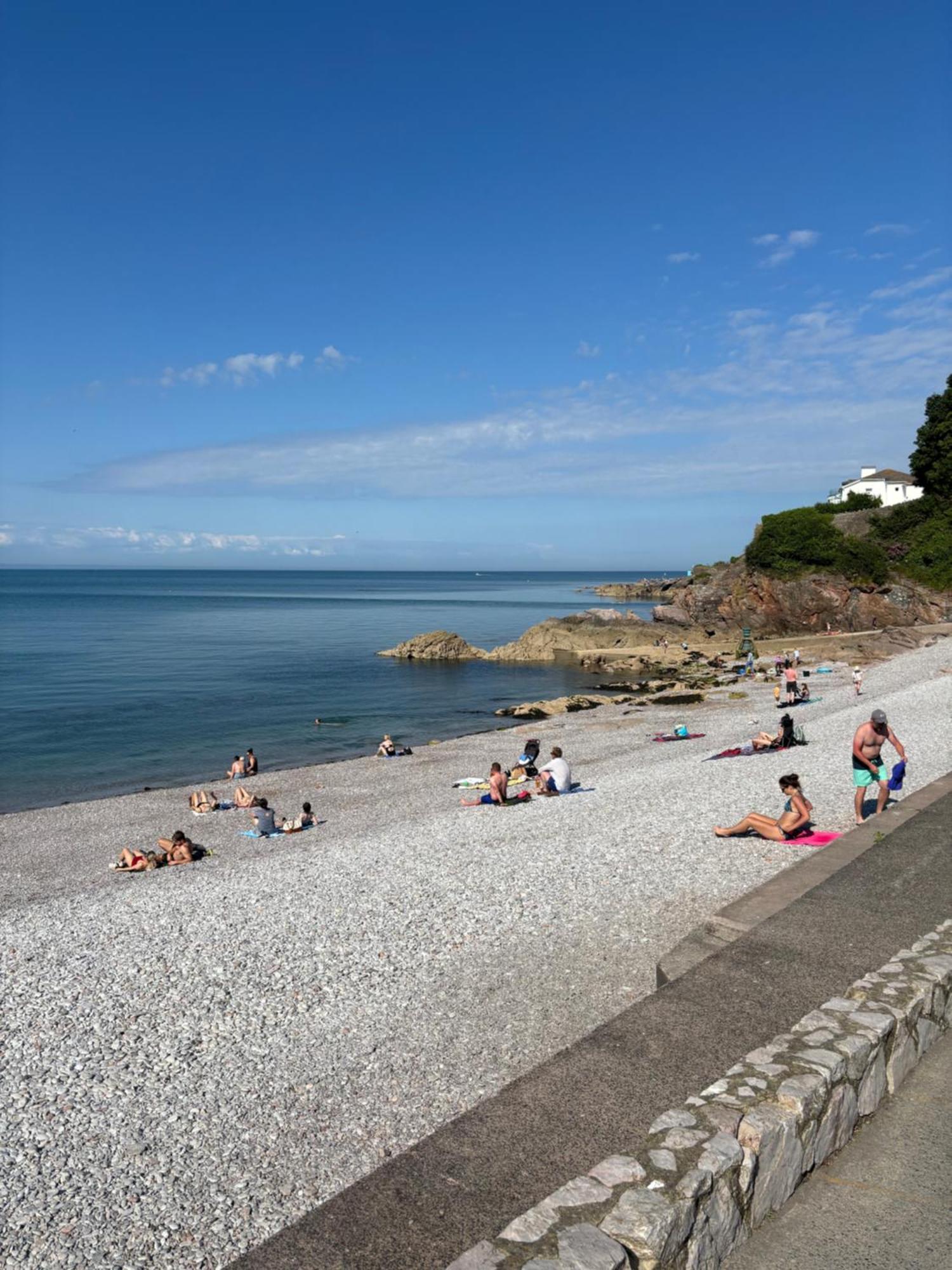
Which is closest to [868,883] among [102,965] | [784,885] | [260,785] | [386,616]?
[784,885]

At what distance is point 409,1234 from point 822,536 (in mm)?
62006

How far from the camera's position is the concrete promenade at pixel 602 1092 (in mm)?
4129

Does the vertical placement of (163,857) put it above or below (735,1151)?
below

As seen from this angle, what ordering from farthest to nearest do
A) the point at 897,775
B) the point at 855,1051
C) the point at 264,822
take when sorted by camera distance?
the point at 264,822, the point at 897,775, the point at 855,1051

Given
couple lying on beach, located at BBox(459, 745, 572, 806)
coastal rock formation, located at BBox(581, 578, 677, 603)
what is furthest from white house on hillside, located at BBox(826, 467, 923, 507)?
couple lying on beach, located at BBox(459, 745, 572, 806)

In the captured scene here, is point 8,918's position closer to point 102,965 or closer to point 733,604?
point 102,965

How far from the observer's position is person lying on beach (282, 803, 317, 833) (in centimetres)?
1769

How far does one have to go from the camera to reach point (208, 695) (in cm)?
4188

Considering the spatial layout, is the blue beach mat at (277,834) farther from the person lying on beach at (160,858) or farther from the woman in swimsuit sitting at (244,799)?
the woman in swimsuit sitting at (244,799)

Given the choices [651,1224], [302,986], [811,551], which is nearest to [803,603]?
[811,551]

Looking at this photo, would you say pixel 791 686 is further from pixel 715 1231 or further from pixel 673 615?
pixel 673 615

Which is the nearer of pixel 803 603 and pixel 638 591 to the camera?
pixel 803 603

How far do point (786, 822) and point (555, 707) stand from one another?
2549 centimetres

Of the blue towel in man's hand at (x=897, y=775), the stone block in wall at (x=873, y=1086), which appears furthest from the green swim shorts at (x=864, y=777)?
the stone block in wall at (x=873, y=1086)
